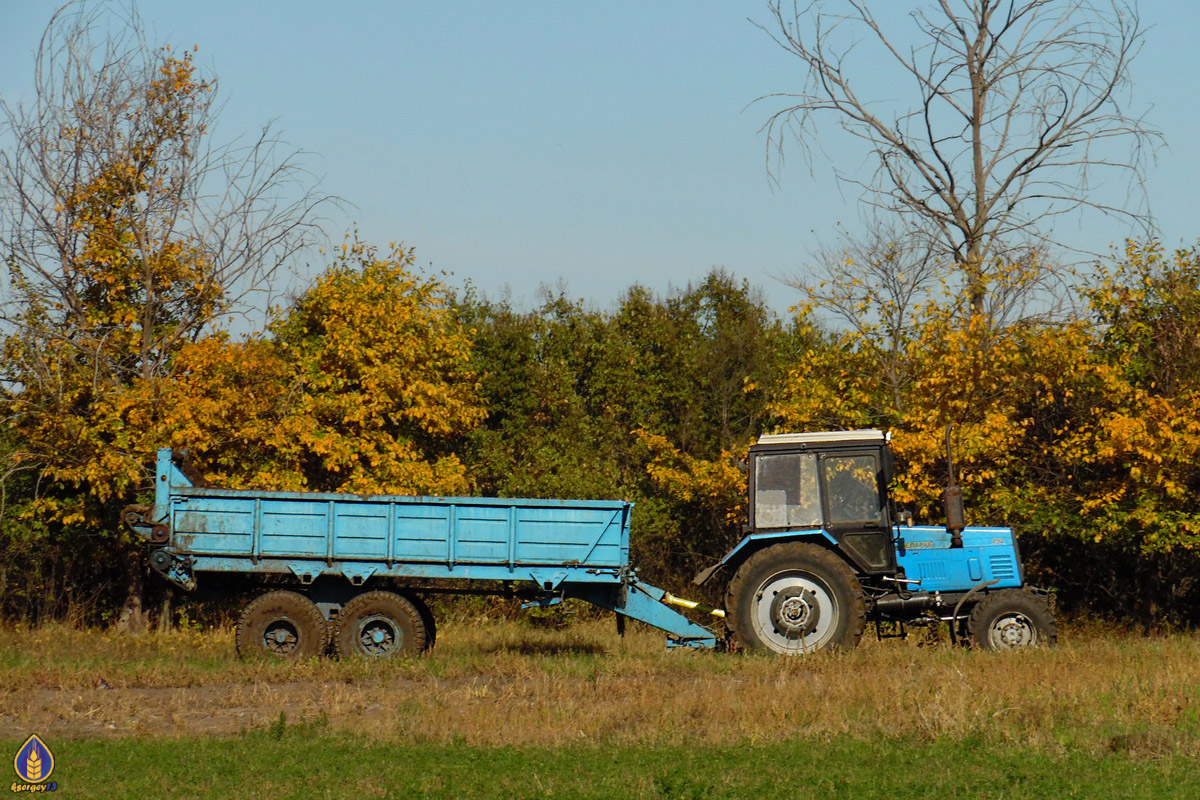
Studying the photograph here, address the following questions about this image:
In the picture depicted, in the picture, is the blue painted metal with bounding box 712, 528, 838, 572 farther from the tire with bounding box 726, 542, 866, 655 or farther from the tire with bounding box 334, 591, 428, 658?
the tire with bounding box 334, 591, 428, 658

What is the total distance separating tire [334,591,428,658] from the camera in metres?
13.6

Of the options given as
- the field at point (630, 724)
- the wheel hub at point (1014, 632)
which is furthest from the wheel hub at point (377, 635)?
the wheel hub at point (1014, 632)

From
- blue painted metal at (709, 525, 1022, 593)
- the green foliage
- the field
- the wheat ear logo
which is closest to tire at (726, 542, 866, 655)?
the field

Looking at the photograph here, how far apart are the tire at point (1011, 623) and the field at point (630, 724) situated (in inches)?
15.4

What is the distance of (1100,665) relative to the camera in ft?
38.5

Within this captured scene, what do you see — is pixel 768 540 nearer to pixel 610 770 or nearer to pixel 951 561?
pixel 951 561

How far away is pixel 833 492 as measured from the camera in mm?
13297

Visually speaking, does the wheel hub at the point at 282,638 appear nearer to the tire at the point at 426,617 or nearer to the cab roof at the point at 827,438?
the tire at the point at 426,617

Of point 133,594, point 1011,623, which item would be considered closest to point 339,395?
point 133,594

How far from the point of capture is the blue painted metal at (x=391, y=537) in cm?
1352

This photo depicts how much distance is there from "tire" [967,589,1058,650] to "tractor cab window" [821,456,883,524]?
57.9 inches

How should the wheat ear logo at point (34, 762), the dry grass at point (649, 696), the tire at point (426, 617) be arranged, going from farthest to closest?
the tire at point (426, 617) → the dry grass at point (649, 696) → the wheat ear logo at point (34, 762)

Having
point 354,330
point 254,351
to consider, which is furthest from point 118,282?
point 354,330

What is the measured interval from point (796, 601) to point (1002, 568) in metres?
2.50
